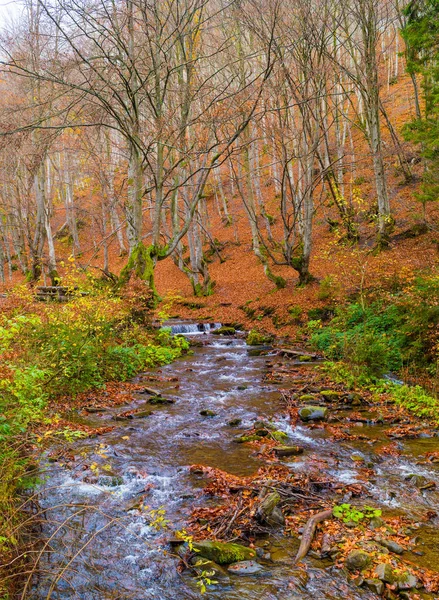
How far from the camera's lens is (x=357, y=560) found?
3758 millimetres

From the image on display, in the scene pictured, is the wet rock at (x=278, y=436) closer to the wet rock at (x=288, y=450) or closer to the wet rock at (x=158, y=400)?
the wet rock at (x=288, y=450)

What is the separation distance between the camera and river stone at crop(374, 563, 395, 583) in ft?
11.7

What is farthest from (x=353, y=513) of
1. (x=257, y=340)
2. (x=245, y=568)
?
(x=257, y=340)

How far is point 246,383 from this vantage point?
977 centimetres

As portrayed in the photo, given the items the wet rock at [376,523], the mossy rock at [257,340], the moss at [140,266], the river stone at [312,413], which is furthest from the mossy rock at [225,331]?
the wet rock at [376,523]

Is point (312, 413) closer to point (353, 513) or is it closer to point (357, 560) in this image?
point (353, 513)

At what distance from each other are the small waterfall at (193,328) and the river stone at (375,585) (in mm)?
12857

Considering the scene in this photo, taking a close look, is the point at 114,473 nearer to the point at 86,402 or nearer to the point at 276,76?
the point at 86,402

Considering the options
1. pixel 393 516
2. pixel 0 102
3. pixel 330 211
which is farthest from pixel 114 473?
pixel 330 211

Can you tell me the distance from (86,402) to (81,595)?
4807mm

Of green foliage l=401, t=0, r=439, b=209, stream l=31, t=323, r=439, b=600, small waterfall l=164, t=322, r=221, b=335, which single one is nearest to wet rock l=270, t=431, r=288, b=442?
stream l=31, t=323, r=439, b=600

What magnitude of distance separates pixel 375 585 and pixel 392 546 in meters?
0.59

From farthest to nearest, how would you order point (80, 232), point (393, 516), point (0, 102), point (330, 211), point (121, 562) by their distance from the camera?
1. point (80, 232)
2. point (330, 211)
3. point (0, 102)
4. point (393, 516)
5. point (121, 562)

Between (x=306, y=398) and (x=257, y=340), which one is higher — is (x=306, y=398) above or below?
below
